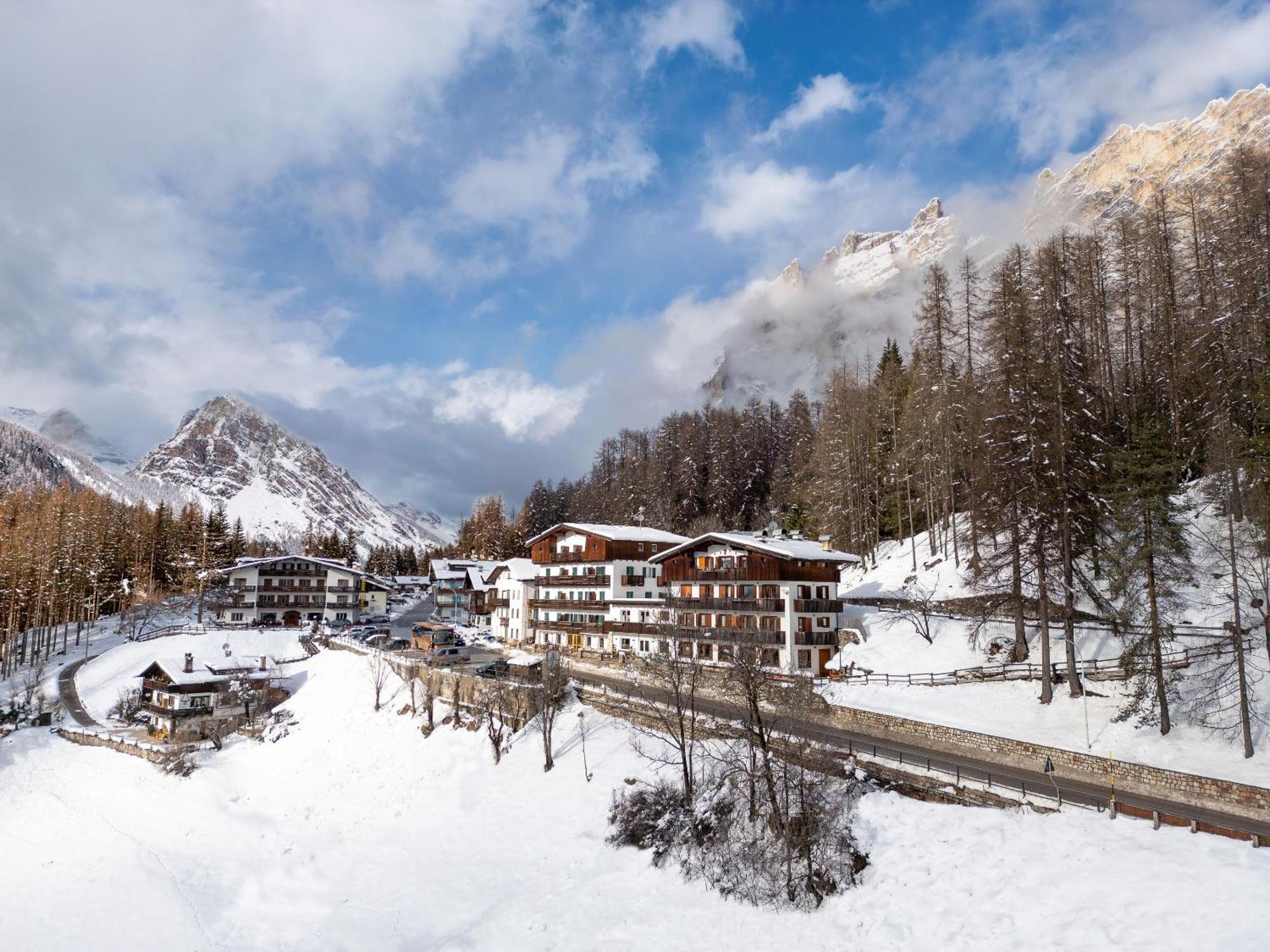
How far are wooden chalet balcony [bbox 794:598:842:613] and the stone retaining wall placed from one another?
13397mm

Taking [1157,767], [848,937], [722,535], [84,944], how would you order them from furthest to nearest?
[722,535], [84,944], [1157,767], [848,937]

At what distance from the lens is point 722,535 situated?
56031 mm

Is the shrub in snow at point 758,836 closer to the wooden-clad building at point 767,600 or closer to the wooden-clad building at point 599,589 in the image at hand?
the wooden-clad building at point 767,600

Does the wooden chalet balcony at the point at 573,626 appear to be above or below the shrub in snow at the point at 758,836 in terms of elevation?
above

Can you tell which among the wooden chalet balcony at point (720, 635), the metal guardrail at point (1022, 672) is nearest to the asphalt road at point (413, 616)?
the wooden chalet balcony at point (720, 635)

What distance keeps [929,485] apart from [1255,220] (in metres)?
27.3

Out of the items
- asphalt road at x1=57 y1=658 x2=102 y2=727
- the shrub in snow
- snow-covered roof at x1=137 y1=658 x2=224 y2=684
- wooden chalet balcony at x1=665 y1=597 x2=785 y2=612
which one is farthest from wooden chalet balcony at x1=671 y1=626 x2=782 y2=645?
asphalt road at x1=57 y1=658 x2=102 y2=727

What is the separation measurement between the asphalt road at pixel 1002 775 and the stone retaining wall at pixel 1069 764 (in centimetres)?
24

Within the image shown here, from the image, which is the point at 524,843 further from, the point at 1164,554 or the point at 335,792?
the point at 1164,554

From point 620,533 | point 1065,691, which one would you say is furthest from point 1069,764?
point 620,533

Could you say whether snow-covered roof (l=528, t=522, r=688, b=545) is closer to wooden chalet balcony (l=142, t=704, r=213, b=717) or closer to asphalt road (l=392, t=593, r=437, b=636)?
asphalt road (l=392, t=593, r=437, b=636)

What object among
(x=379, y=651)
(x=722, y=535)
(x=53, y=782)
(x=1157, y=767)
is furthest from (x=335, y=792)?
(x=1157, y=767)

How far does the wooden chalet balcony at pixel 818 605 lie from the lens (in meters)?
51.9

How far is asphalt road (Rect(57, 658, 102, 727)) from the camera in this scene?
212ft
